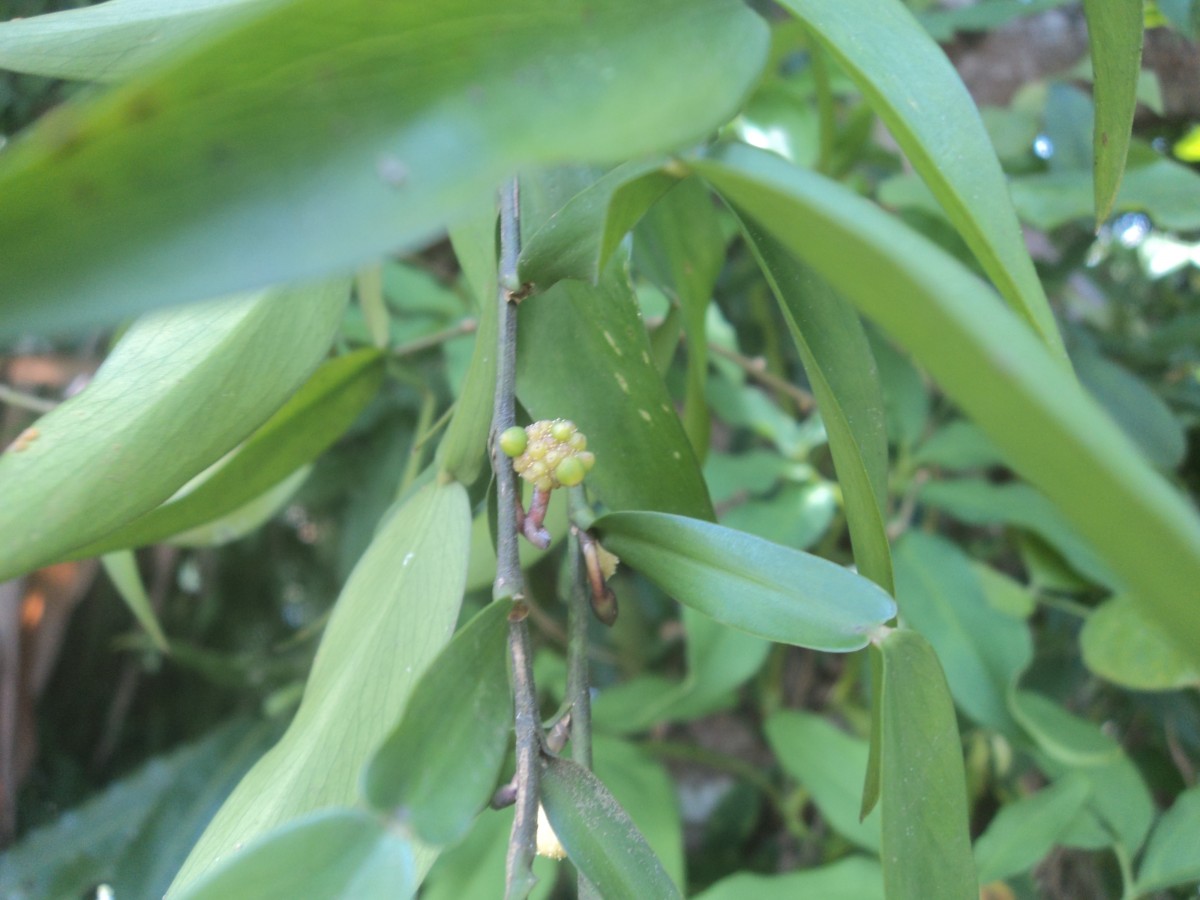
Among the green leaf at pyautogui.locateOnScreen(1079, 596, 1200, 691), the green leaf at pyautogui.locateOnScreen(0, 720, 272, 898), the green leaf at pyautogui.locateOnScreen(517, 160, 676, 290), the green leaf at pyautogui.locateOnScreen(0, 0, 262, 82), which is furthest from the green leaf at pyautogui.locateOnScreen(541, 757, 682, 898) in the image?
the green leaf at pyautogui.locateOnScreen(0, 720, 272, 898)

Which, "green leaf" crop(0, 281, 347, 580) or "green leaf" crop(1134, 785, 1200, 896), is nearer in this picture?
"green leaf" crop(0, 281, 347, 580)

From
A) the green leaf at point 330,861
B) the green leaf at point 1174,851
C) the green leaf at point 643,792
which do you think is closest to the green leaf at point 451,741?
the green leaf at point 330,861

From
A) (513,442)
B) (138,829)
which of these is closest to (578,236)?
(513,442)

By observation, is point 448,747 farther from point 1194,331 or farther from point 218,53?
point 1194,331

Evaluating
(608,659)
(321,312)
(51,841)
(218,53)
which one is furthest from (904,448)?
(51,841)

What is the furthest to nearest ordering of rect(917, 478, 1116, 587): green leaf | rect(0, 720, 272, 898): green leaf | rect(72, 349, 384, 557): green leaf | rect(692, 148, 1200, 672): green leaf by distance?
rect(0, 720, 272, 898): green leaf
rect(917, 478, 1116, 587): green leaf
rect(72, 349, 384, 557): green leaf
rect(692, 148, 1200, 672): green leaf

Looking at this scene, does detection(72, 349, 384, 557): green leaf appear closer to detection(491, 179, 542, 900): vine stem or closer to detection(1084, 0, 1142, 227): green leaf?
detection(491, 179, 542, 900): vine stem
